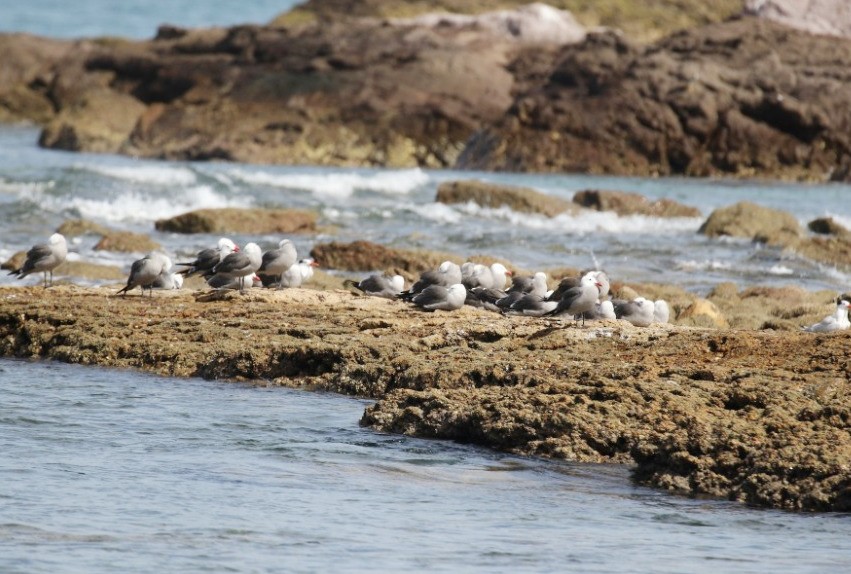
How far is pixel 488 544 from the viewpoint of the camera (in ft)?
21.0

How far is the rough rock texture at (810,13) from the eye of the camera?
185 ft

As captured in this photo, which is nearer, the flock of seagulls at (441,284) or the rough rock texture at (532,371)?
the rough rock texture at (532,371)

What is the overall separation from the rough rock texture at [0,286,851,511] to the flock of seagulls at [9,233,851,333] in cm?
33

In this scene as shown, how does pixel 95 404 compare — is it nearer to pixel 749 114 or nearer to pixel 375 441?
pixel 375 441

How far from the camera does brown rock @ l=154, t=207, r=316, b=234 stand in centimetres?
2236

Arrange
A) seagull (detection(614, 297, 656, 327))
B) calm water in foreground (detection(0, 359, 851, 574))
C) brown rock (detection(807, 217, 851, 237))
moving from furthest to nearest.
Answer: brown rock (detection(807, 217, 851, 237)), seagull (detection(614, 297, 656, 327)), calm water in foreground (detection(0, 359, 851, 574))

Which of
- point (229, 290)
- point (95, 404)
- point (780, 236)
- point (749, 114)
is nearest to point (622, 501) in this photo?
point (95, 404)

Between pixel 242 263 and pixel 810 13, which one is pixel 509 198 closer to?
pixel 242 263

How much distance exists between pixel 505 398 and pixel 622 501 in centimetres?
124

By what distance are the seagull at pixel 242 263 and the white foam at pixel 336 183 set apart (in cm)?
1864

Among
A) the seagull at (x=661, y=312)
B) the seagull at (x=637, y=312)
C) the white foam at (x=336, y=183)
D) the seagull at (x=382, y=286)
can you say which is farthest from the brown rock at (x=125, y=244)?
the white foam at (x=336, y=183)

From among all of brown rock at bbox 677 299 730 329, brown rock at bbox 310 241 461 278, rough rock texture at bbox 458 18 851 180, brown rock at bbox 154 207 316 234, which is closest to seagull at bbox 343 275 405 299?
brown rock at bbox 677 299 730 329

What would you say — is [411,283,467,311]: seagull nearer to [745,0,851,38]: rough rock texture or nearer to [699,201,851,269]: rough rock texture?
[699,201,851,269]: rough rock texture

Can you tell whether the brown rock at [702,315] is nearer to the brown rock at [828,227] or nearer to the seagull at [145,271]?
the seagull at [145,271]
